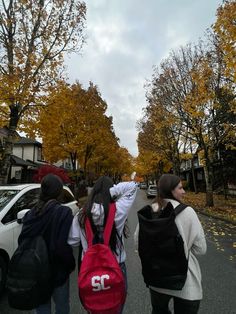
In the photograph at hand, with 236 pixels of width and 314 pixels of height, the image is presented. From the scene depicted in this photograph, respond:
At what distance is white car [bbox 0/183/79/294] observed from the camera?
483cm

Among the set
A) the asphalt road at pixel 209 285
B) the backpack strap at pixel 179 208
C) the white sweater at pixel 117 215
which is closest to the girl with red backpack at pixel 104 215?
the white sweater at pixel 117 215

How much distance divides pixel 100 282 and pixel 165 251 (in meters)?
0.61

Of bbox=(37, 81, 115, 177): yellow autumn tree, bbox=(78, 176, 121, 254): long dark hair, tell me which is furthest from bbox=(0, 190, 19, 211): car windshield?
bbox=(37, 81, 115, 177): yellow autumn tree

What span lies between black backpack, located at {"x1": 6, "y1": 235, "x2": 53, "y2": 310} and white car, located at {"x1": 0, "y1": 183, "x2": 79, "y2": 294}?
64.3 inches

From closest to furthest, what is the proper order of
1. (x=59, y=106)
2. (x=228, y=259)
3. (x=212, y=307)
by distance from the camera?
1. (x=212, y=307)
2. (x=228, y=259)
3. (x=59, y=106)

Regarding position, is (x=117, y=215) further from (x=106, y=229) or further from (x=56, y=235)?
(x=56, y=235)

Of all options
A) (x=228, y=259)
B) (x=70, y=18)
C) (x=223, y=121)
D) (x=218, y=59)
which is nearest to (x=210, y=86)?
(x=218, y=59)

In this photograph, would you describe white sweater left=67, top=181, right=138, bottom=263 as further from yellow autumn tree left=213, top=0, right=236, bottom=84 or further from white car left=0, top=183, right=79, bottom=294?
yellow autumn tree left=213, top=0, right=236, bottom=84

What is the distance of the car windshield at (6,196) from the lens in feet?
17.9

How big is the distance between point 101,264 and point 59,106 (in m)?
10.9

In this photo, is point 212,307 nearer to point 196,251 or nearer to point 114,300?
point 196,251

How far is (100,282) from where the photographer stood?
7.97ft

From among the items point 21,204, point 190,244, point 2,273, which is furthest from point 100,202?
point 21,204

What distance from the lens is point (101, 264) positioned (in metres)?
2.45
